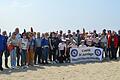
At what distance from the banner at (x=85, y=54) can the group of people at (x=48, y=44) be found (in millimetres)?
264

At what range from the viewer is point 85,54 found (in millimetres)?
19797

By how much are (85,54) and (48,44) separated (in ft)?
8.71

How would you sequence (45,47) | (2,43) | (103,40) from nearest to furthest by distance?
(2,43)
(45,47)
(103,40)

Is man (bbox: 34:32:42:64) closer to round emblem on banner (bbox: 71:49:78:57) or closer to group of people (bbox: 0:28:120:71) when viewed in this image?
group of people (bbox: 0:28:120:71)

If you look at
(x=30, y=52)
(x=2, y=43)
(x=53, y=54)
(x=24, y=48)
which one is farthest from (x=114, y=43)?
(x=2, y=43)

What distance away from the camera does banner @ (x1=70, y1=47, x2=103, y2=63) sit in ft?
63.8

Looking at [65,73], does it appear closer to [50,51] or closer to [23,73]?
[23,73]

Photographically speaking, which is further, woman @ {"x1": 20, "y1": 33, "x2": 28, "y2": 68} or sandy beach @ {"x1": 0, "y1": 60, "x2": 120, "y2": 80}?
woman @ {"x1": 20, "y1": 33, "x2": 28, "y2": 68}

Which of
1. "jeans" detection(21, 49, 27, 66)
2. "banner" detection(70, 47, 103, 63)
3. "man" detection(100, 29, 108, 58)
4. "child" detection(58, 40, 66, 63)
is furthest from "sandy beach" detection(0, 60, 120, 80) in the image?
"man" detection(100, 29, 108, 58)

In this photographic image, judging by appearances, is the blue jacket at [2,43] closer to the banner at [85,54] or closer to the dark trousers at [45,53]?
the dark trousers at [45,53]

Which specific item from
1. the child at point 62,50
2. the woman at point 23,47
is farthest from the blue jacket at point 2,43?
the child at point 62,50

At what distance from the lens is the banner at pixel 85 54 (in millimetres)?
19438

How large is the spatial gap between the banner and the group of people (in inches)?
10.4

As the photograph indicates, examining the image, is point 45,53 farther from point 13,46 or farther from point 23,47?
point 13,46
